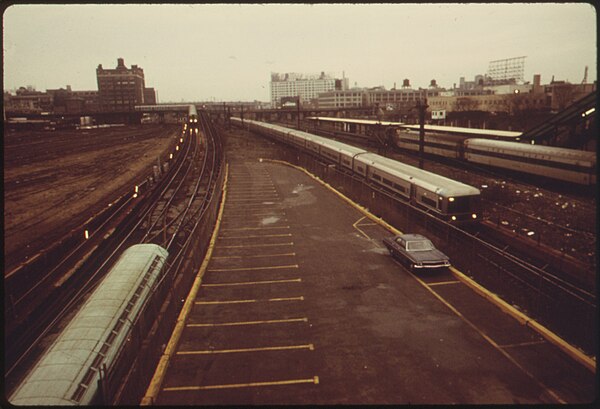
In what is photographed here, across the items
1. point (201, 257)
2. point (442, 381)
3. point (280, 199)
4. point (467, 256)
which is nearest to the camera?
point (442, 381)

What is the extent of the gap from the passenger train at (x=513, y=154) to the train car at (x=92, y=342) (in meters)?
25.6

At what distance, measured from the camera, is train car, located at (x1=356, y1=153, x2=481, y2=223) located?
20.9 meters

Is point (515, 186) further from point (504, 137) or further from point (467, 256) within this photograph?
point (467, 256)

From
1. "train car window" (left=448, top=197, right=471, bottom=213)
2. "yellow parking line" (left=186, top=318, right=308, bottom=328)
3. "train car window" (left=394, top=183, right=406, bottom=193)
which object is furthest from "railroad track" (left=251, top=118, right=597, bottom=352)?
"yellow parking line" (left=186, top=318, right=308, bottom=328)

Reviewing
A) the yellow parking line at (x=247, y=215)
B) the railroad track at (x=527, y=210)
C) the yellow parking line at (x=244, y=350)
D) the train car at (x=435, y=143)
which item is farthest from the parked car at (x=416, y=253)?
the train car at (x=435, y=143)

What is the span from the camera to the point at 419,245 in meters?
17.4

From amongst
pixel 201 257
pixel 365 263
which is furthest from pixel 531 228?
pixel 201 257

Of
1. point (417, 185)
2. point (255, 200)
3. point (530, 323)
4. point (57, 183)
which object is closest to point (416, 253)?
point (530, 323)

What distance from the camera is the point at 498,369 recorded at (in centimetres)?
1030

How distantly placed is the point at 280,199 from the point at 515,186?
17743 mm

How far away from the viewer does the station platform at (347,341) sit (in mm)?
9625

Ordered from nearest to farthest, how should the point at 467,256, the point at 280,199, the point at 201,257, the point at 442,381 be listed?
1. the point at 442,381
2. the point at 467,256
3. the point at 201,257
4. the point at 280,199

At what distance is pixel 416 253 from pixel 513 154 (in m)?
20.8

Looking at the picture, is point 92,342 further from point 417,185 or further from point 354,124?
point 354,124
